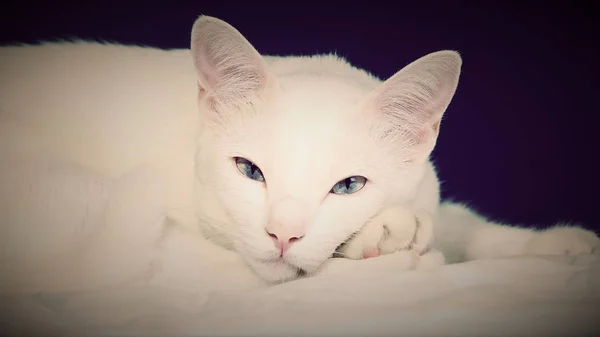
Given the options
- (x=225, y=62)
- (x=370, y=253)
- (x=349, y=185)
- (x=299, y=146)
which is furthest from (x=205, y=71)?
(x=370, y=253)

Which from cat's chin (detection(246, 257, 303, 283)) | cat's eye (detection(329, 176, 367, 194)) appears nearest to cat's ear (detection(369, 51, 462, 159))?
cat's eye (detection(329, 176, 367, 194))

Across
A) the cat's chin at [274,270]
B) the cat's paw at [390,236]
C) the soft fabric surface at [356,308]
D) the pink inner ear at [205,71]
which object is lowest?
the soft fabric surface at [356,308]

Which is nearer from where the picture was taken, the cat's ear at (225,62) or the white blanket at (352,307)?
the white blanket at (352,307)

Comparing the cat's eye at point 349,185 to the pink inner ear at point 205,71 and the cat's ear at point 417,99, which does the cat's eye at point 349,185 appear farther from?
the pink inner ear at point 205,71

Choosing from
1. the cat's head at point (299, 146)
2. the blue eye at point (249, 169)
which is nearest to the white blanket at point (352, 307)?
the cat's head at point (299, 146)

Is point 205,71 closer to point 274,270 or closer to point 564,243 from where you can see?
point 274,270

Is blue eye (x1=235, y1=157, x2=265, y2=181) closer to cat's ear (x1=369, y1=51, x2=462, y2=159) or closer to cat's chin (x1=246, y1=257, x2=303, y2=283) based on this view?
cat's chin (x1=246, y1=257, x2=303, y2=283)

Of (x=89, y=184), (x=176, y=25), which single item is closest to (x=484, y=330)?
(x=89, y=184)
